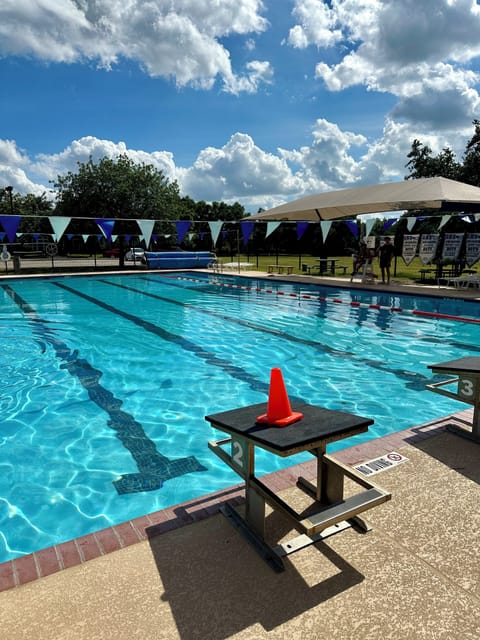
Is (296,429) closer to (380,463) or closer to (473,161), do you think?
(380,463)

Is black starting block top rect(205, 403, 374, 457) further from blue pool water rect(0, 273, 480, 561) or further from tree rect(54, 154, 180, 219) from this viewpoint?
tree rect(54, 154, 180, 219)

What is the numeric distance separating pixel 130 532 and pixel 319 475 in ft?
3.77

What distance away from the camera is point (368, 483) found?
2.41 metres

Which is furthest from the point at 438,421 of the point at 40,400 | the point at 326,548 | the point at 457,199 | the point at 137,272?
the point at 137,272

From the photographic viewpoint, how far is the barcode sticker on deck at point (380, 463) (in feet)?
10.1

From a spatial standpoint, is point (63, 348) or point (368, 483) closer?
point (368, 483)

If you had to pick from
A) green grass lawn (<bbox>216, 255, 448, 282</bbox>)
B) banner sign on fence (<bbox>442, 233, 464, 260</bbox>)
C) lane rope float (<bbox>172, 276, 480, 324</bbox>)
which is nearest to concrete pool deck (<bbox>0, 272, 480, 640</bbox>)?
lane rope float (<bbox>172, 276, 480, 324</bbox>)

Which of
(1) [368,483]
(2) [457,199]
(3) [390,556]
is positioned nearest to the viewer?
(3) [390,556]

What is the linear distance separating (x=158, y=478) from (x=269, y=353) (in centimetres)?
423

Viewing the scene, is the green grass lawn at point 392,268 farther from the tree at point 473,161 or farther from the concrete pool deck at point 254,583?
the concrete pool deck at point 254,583

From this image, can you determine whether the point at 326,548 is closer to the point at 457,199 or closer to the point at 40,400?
the point at 40,400

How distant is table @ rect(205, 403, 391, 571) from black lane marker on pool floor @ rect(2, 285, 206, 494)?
128 centimetres

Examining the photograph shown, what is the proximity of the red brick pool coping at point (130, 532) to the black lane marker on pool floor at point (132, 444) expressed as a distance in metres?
0.97

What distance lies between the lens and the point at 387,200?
1372cm
